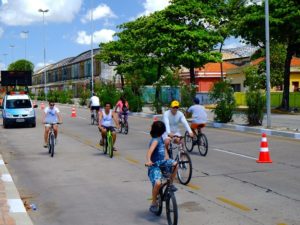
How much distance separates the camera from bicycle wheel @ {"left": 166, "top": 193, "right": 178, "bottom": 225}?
21.3 ft

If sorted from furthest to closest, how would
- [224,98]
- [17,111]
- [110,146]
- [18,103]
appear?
[18,103], [17,111], [224,98], [110,146]

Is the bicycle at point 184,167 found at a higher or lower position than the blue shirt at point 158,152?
lower

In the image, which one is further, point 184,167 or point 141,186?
point 184,167

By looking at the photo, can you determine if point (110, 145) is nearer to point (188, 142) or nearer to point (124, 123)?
point (188, 142)

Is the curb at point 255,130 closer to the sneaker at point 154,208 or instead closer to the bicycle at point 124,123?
the bicycle at point 124,123

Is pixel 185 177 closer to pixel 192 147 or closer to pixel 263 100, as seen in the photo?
pixel 192 147

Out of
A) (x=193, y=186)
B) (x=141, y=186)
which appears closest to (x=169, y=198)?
(x=193, y=186)

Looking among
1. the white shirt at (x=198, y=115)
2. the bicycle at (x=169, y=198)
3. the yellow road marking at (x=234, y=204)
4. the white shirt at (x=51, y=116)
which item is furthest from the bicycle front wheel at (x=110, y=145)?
the bicycle at (x=169, y=198)

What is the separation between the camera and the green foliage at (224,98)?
25.8 meters

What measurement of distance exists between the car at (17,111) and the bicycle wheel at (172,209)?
21774mm

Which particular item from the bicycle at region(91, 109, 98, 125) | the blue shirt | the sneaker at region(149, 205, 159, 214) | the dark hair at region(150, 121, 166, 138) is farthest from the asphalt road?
the bicycle at region(91, 109, 98, 125)

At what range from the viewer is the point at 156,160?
7.29m

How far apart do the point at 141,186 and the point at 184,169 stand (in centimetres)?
94

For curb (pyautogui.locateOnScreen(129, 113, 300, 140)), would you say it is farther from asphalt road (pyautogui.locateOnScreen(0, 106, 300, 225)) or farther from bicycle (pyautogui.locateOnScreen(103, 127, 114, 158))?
bicycle (pyautogui.locateOnScreen(103, 127, 114, 158))
